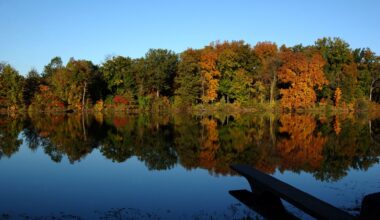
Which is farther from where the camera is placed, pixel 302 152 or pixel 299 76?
pixel 299 76

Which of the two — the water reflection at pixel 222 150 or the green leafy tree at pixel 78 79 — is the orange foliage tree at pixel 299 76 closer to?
the green leafy tree at pixel 78 79

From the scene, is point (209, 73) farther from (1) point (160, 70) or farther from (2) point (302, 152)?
(2) point (302, 152)

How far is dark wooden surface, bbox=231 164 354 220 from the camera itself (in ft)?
17.6

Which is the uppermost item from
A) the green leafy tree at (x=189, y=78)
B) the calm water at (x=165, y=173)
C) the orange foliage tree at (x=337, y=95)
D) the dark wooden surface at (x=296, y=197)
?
the green leafy tree at (x=189, y=78)

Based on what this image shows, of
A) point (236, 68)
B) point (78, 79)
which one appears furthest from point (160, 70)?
point (78, 79)

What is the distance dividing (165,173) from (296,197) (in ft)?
22.9

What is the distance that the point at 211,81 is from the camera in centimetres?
5931

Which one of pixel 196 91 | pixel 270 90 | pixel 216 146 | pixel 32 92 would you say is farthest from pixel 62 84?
pixel 216 146

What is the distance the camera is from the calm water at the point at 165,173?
838 cm

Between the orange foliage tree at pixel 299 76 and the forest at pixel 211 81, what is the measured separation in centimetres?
16

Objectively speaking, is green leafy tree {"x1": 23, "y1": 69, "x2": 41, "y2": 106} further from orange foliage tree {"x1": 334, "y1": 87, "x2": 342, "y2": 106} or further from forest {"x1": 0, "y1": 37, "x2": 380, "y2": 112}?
orange foliage tree {"x1": 334, "y1": 87, "x2": 342, "y2": 106}

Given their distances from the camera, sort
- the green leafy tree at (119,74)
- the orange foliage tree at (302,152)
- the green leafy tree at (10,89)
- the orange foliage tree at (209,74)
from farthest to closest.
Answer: the green leafy tree at (119,74) < the green leafy tree at (10,89) < the orange foliage tree at (209,74) < the orange foliage tree at (302,152)

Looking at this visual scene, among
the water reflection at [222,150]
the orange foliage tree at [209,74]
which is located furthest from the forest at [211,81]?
the water reflection at [222,150]

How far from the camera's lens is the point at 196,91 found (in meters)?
59.7
